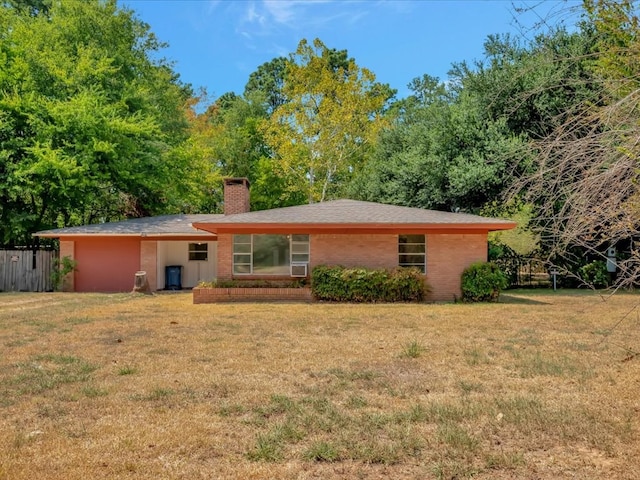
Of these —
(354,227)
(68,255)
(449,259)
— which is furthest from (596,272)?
(68,255)

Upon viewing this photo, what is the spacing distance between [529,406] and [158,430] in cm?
339

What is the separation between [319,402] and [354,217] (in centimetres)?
1080

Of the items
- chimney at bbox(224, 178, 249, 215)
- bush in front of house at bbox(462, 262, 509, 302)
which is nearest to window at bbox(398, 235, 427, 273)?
bush in front of house at bbox(462, 262, 509, 302)

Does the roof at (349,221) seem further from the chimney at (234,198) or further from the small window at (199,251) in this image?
the small window at (199,251)

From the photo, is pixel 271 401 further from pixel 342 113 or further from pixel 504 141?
pixel 342 113

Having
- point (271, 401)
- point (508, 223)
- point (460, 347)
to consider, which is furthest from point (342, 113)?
point (271, 401)

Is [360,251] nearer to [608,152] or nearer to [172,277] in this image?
[172,277]

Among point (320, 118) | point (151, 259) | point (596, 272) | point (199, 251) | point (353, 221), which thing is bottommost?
point (596, 272)

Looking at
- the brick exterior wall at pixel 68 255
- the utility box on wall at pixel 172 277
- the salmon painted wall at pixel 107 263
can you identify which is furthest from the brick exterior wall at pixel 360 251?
the brick exterior wall at pixel 68 255

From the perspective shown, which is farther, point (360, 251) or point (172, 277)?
point (172, 277)

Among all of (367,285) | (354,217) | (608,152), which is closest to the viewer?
(608,152)

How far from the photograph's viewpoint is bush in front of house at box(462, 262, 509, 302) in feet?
48.0

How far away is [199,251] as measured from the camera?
20.5 meters

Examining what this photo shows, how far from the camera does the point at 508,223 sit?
1430 centimetres
